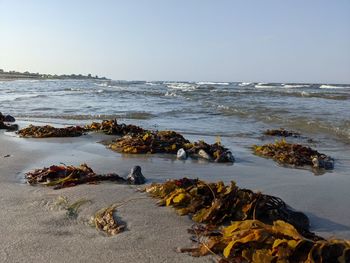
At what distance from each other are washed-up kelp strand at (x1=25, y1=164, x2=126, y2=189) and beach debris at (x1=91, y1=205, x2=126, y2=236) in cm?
92

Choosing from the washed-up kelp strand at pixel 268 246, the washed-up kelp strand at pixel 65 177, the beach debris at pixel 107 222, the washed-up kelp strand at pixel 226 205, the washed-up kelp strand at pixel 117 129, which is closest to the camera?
the washed-up kelp strand at pixel 268 246

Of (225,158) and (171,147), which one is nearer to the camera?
(225,158)

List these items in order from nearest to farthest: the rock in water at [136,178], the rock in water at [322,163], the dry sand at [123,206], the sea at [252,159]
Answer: the dry sand at [123,206] → the sea at [252,159] → the rock in water at [136,178] → the rock in water at [322,163]

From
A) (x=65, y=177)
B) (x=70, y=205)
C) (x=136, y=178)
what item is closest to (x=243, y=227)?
(x=70, y=205)

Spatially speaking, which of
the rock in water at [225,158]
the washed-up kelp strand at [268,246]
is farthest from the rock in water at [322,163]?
the washed-up kelp strand at [268,246]

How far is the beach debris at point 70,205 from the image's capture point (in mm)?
2946

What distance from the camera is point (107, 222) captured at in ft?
9.05

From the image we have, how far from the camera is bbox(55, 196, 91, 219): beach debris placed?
9.67ft

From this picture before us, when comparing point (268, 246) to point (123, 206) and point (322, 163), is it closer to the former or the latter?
point (123, 206)

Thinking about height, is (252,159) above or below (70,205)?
below

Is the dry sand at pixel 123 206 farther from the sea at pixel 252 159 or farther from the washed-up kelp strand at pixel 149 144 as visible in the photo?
the washed-up kelp strand at pixel 149 144

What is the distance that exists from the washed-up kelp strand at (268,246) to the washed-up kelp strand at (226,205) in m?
0.37

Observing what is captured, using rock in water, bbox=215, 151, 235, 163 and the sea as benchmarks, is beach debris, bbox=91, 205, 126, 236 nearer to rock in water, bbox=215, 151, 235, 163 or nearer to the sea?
the sea

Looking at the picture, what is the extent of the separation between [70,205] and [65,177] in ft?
2.78
